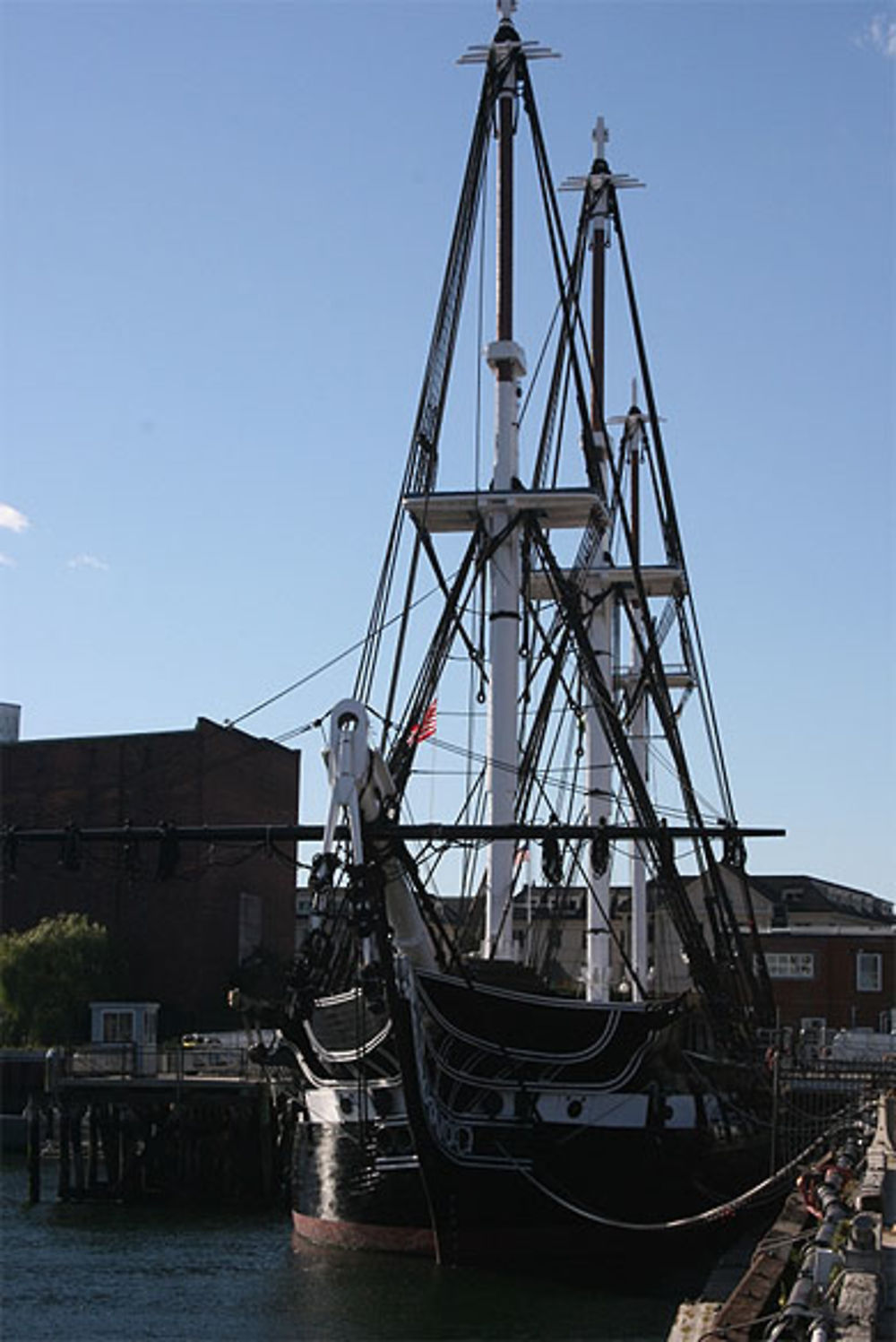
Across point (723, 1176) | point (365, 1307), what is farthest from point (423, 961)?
point (723, 1176)

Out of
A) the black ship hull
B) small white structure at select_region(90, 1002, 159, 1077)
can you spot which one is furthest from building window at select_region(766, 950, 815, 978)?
the black ship hull

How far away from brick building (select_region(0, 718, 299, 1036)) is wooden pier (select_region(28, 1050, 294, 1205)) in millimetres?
16535

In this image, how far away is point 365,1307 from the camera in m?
25.0

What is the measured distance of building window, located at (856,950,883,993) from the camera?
216ft

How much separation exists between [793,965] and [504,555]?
36.9 metres

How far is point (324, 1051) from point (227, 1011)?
3734 cm

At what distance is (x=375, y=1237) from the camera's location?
28.3m

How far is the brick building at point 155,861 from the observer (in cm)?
6297

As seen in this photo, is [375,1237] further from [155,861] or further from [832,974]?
[832,974]

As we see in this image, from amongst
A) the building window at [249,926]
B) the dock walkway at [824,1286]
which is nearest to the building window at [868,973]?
the building window at [249,926]

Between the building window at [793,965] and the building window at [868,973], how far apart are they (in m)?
1.60

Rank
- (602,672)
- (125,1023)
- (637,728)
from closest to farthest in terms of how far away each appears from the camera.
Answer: (602,672), (637,728), (125,1023)

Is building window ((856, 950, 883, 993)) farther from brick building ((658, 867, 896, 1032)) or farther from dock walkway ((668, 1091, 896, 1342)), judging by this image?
dock walkway ((668, 1091, 896, 1342))

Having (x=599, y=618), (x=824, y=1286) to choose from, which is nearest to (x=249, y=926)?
(x=599, y=618)
